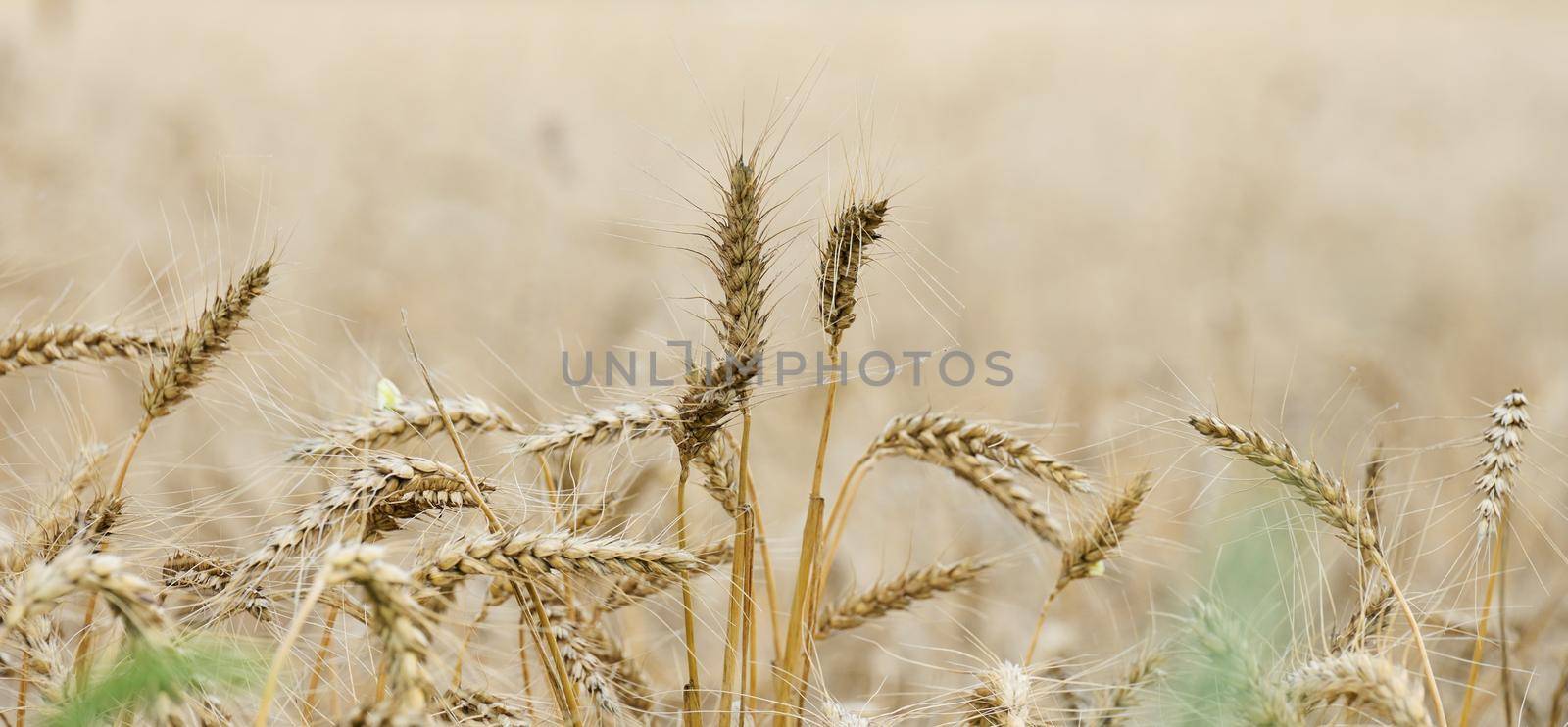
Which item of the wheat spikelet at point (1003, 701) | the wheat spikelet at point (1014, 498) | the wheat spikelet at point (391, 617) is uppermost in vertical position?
the wheat spikelet at point (1014, 498)

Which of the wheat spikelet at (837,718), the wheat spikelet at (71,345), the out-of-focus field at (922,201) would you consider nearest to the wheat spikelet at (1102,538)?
the wheat spikelet at (837,718)

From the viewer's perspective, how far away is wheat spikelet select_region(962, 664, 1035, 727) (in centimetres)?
90

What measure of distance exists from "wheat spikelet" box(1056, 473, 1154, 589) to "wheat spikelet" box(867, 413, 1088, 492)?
0.07 m

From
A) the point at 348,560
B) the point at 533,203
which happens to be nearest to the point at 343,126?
the point at 533,203

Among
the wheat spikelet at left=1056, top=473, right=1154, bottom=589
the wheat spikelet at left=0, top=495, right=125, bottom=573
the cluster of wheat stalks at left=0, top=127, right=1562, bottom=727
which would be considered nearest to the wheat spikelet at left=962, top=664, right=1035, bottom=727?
the cluster of wheat stalks at left=0, top=127, right=1562, bottom=727

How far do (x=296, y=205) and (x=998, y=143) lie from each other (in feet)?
11.6

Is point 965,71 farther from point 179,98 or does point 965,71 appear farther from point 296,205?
point 179,98

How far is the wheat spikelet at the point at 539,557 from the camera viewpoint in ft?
2.74

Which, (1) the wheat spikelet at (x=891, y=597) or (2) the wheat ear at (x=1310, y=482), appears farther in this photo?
(1) the wheat spikelet at (x=891, y=597)

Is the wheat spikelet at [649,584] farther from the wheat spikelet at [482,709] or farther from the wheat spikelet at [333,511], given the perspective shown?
the wheat spikelet at [333,511]

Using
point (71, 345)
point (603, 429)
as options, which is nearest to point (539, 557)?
point (603, 429)

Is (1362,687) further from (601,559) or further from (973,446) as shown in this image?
(601,559)

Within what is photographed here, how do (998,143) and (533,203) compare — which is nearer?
(533,203)

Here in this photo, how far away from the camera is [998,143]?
5.21 m
